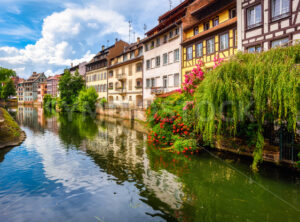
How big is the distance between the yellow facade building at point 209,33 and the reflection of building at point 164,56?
4.01ft

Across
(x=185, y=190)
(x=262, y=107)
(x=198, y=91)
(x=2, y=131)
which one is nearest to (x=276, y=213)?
(x=185, y=190)

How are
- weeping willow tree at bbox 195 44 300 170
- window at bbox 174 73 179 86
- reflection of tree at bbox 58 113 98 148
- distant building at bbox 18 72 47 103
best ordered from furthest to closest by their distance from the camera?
1. distant building at bbox 18 72 47 103
2. window at bbox 174 73 179 86
3. reflection of tree at bbox 58 113 98 148
4. weeping willow tree at bbox 195 44 300 170

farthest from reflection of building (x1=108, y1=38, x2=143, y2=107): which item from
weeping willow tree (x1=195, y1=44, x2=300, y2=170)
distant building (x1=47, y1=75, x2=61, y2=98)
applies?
distant building (x1=47, y1=75, x2=61, y2=98)

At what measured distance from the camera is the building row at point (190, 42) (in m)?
13.2

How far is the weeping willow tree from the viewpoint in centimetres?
688

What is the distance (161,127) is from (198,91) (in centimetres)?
509

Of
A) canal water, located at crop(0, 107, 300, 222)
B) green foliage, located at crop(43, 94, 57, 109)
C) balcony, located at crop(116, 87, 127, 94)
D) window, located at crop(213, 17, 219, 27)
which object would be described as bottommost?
canal water, located at crop(0, 107, 300, 222)

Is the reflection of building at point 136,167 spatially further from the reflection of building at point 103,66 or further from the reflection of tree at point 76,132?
the reflection of building at point 103,66

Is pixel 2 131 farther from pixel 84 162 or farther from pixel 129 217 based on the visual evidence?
pixel 129 217

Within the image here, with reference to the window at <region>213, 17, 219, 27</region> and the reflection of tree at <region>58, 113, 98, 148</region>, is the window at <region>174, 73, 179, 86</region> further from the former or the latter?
the reflection of tree at <region>58, 113, 98, 148</region>

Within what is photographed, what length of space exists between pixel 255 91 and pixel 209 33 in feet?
42.4

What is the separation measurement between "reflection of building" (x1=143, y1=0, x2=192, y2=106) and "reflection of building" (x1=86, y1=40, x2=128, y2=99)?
47.6ft

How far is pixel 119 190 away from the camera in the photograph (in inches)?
283

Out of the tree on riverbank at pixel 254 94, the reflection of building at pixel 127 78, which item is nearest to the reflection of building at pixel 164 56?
the reflection of building at pixel 127 78
